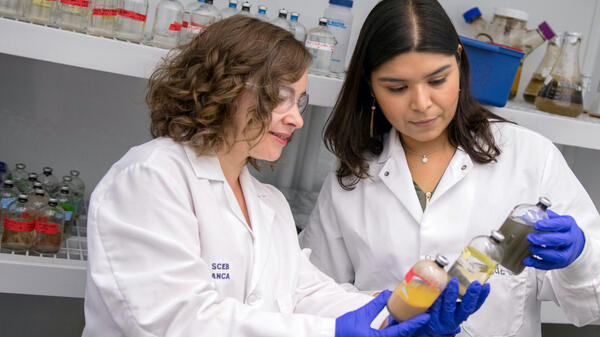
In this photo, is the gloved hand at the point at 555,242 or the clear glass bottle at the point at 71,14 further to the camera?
the clear glass bottle at the point at 71,14

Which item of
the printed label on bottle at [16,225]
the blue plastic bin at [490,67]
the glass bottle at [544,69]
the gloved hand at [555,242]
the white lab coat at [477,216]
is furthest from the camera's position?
the glass bottle at [544,69]

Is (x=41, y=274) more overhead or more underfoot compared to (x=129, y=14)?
more underfoot

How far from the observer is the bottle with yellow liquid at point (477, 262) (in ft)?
4.23

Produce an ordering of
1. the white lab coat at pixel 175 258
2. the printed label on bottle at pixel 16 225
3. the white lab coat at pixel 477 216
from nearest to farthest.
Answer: the white lab coat at pixel 175 258 < the white lab coat at pixel 477 216 < the printed label on bottle at pixel 16 225

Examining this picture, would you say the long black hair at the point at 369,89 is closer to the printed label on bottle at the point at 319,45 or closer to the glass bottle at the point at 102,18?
the printed label on bottle at the point at 319,45

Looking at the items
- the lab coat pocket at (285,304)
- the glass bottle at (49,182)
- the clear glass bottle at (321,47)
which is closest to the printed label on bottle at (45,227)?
the glass bottle at (49,182)

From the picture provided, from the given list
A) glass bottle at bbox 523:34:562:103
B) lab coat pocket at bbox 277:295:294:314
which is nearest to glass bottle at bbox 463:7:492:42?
glass bottle at bbox 523:34:562:103

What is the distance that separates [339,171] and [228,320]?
711 millimetres

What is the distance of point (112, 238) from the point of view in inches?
49.4

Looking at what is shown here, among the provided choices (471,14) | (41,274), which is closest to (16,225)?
(41,274)

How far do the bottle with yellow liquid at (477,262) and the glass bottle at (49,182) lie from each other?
1.29 meters

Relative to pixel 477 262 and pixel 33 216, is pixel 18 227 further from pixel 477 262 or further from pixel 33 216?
pixel 477 262

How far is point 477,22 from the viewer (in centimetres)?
246

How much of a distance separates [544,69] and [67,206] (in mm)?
1657
